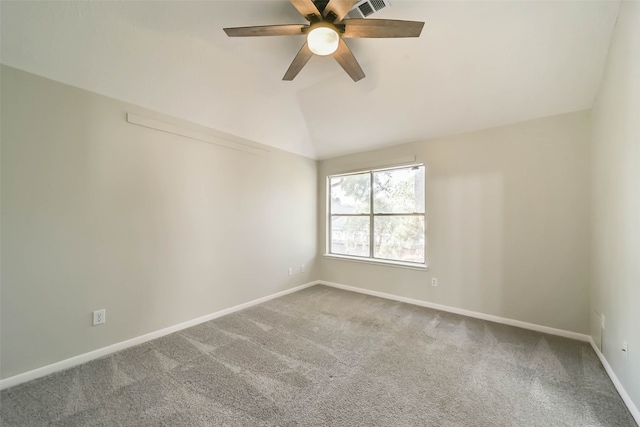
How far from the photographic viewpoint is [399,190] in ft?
12.6

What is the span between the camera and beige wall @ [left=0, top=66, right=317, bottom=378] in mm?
1835

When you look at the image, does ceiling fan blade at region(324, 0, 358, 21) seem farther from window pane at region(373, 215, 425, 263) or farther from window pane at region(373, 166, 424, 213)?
window pane at region(373, 215, 425, 263)

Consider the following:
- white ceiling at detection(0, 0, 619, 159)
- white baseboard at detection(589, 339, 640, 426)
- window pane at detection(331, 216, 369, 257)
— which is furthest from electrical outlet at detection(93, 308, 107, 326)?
white baseboard at detection(589, 339, 640, 426)

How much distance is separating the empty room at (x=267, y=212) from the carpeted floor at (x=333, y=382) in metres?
0.02

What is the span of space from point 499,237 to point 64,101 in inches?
183

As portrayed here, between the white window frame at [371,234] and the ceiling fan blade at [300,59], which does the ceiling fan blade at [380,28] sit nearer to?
the ceiling fan blade at [300,59]

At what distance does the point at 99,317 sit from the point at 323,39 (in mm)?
3051

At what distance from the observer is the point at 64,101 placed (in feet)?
6.67

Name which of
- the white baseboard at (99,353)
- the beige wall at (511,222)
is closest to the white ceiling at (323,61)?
the beige wall at (511,222)

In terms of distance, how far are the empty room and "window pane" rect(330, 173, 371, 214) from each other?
2.61 feet

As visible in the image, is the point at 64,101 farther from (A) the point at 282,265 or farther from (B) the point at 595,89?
(B) the point at 595,89

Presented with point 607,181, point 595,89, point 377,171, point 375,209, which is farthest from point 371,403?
point 595,89

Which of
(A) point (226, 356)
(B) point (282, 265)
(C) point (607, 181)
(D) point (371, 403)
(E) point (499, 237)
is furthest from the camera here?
(B) point (282, 265)

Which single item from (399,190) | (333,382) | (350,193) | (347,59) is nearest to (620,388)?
(333,382)
